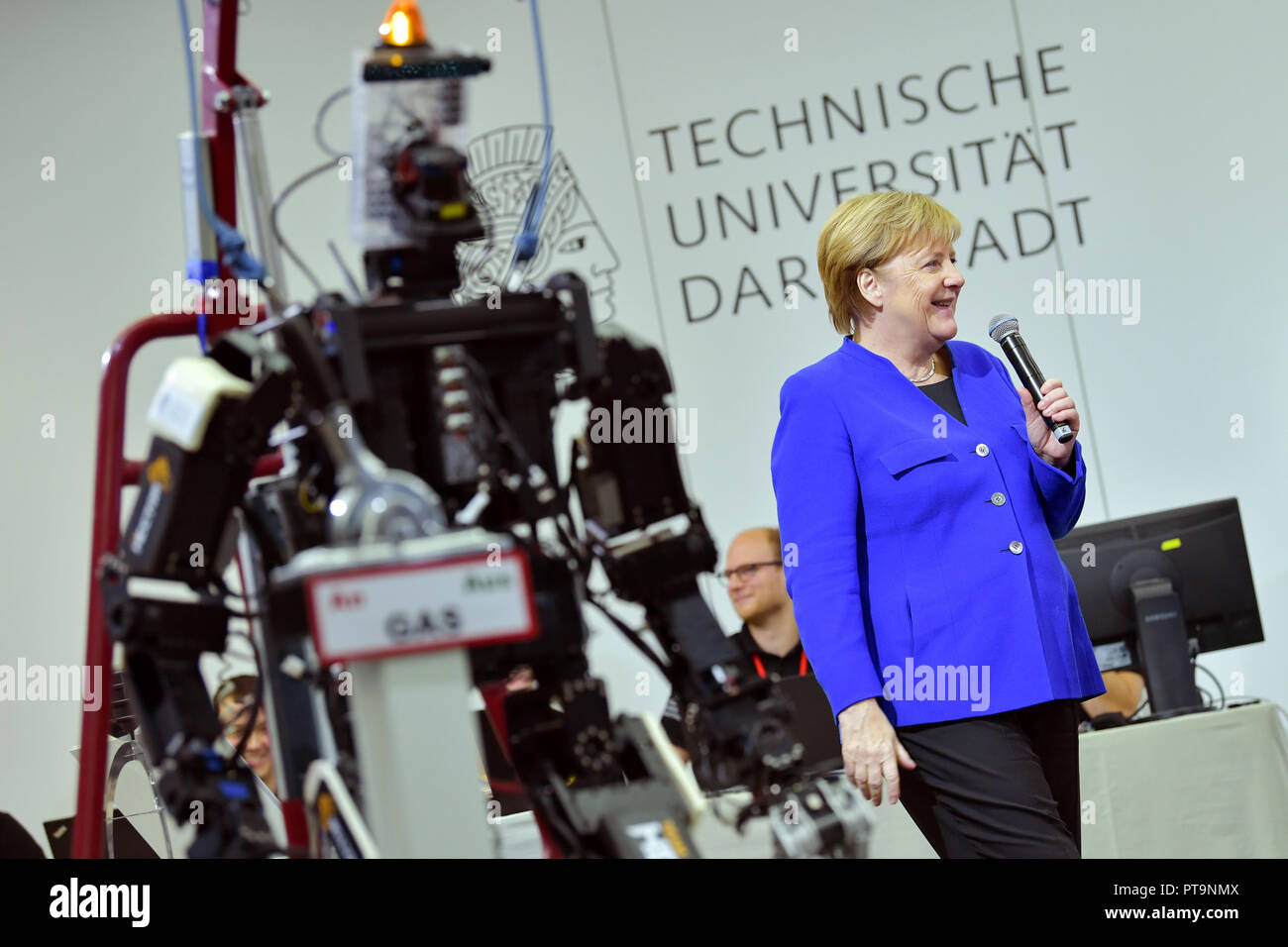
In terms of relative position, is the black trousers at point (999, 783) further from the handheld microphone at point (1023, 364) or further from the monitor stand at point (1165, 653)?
the monitor stand at point (1165, 653)

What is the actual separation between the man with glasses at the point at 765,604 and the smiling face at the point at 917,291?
6.12 feet

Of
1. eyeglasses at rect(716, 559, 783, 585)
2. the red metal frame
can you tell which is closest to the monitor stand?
eyeglasses at rect(716, 559, 783, 585)

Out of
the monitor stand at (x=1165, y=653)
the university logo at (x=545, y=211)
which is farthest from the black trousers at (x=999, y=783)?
the university logo at (x=545, y=211)

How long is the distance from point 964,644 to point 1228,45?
3.92 metres

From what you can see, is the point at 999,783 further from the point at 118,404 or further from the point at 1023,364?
the point at 118,404

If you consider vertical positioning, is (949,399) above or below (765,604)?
above

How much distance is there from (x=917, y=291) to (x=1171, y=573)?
167cm

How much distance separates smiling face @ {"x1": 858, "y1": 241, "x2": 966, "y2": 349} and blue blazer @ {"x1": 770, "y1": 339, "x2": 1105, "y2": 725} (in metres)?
0.08

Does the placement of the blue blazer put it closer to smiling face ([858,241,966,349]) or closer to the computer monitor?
smiling face ([858,241,966,349])

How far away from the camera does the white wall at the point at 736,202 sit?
5.07 meters

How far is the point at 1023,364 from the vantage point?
2119 millimetres

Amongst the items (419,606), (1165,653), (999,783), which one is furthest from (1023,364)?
(1165,653)

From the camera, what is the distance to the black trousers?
1.90 meters
